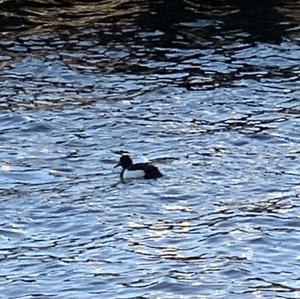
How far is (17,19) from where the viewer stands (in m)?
29.6

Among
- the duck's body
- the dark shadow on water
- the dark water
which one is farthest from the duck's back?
the dark shadow on water

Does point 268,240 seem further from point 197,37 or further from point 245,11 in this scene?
point 245,11

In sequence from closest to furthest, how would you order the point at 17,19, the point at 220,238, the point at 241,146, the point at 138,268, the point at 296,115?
the point at 138,268 → the point at 220,238 → the point at 241,146 → the point at 296,115 → the point at 17,19

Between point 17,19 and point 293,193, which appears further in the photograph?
point 17,19

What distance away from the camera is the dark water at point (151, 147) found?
15.2m

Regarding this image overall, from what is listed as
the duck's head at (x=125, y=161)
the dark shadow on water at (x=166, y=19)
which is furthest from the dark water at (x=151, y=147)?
the duck's head at (x=125, y=161)

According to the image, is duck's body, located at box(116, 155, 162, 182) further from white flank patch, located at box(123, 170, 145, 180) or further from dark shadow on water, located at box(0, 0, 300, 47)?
dark shadow on water, located at box(0, 0, 300, 47)

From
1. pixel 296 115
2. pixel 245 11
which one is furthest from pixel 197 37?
pixel 296 115

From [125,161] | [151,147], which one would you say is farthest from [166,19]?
[125,161]

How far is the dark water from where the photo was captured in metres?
15.2

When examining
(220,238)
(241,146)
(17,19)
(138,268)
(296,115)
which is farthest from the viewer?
(17,19)

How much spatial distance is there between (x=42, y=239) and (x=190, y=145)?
4.87 m

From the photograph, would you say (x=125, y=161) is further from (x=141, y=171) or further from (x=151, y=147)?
(x=151, y=147)

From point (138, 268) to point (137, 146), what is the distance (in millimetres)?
5843
